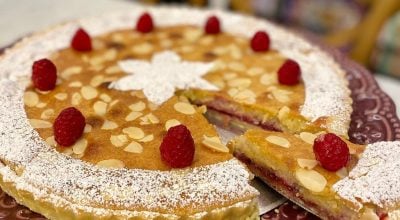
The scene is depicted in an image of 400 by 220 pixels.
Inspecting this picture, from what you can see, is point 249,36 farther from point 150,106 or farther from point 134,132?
point 134,132

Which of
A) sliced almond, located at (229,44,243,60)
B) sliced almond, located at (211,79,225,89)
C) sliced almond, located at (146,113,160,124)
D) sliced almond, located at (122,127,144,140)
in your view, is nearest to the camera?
sliced almond, located at (122,127,144,140)

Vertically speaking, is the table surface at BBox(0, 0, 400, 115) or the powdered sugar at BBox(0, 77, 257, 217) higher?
the powdered sugar at BBox(0, 77, 257, 217)

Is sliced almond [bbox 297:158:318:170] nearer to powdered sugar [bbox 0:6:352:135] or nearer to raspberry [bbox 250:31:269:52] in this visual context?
powdered sugar [bbox 0:6:352:135]

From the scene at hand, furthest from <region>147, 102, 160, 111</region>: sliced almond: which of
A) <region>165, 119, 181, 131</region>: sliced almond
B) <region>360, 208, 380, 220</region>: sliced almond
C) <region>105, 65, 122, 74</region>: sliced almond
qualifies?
<region>360, 208, 380, 220</region>: sliced almond

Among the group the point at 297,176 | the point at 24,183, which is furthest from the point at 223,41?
the point at 24,183

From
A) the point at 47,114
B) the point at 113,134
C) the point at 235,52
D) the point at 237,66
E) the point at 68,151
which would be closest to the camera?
the point at 68,151

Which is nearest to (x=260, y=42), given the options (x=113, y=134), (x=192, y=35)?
(x=192, y=35)

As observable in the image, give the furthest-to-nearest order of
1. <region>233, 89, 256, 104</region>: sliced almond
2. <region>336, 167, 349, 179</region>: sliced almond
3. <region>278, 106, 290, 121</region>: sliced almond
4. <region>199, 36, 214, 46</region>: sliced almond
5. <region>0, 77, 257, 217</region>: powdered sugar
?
<region>199, 36, 214, 46</region>: sliced almond → <region>233, 89, 256, 104</region>: sliced almond → <region>278, 106, 290, 121</region>: sliced almond → <region>336, 167, 349, 179</region>: sliced almond → <region>0, 77, 257, 217</region>: powdered sugar

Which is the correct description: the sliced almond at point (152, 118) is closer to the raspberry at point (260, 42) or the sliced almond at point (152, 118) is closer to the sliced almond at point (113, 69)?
the sliced almond at point (113, 69)
